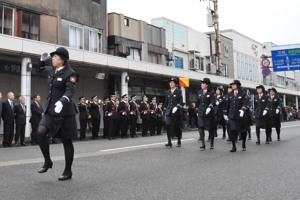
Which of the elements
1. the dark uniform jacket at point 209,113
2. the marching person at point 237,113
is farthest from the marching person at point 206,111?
the marching person at point 237,113

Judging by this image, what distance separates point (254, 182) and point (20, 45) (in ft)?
39.6

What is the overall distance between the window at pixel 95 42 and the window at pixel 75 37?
0.82 m

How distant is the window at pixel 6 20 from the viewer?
18297mm

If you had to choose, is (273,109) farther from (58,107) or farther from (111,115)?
(58,107)

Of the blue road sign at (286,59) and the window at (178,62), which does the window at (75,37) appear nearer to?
the window at (178,62)

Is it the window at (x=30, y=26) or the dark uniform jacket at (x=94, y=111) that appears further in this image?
the window at (x=30, y=26)

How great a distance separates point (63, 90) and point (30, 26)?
1510cm

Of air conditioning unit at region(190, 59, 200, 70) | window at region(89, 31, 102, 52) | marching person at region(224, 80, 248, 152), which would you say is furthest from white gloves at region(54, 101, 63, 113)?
air conditioning unit at region(190, 59, 200, 70)

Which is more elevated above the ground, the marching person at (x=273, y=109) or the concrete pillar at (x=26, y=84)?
the concrete pillar at (x=26, y=84)

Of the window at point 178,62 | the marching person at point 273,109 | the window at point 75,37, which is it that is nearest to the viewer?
the marching person at point 273,109

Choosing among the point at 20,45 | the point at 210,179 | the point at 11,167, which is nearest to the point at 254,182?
the point at 210,179

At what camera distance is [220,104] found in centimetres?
1394

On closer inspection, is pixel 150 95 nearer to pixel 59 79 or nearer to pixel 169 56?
pixel 169 56

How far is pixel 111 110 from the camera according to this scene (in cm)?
1647
